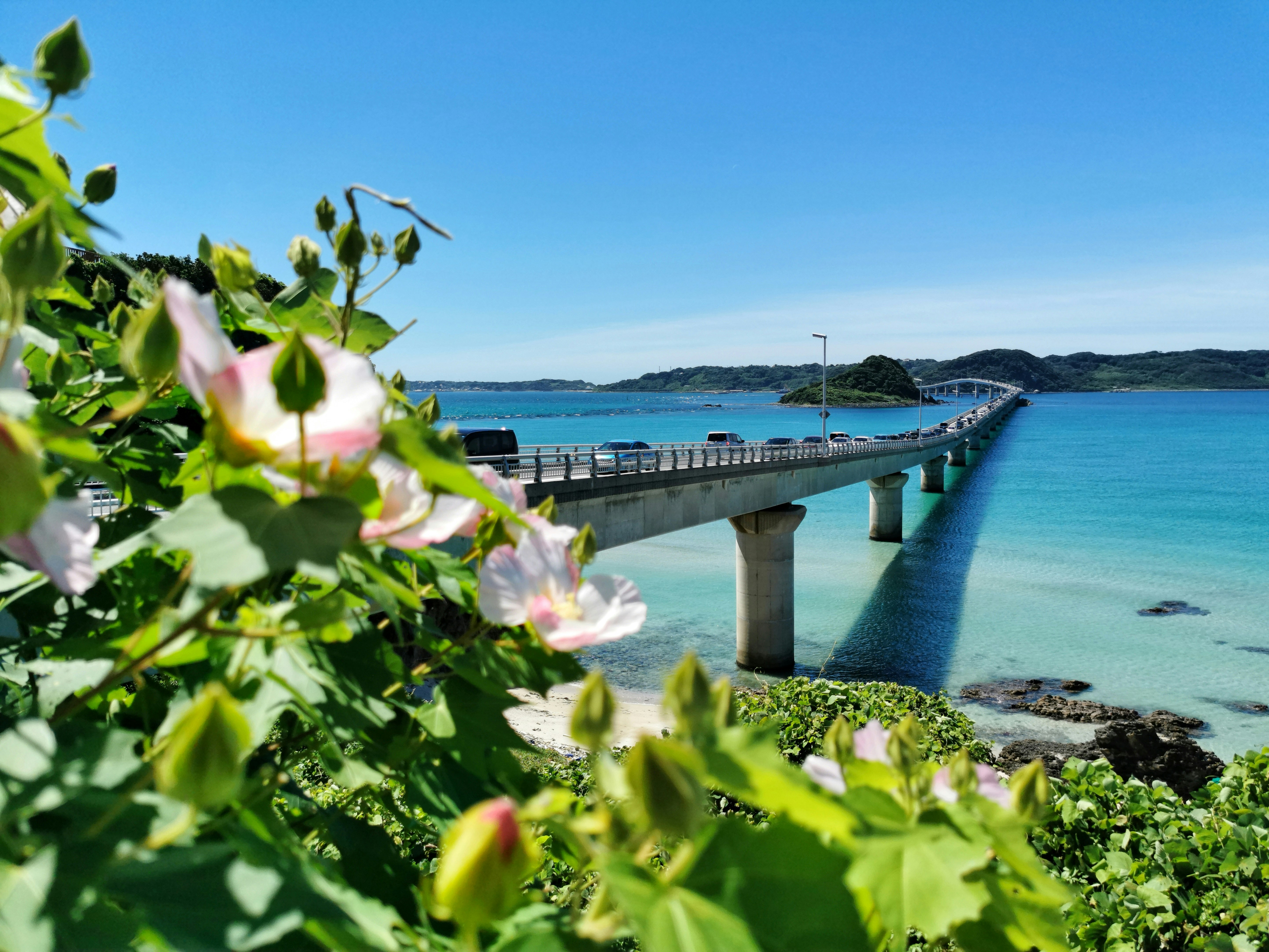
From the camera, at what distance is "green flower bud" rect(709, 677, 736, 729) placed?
0.68m

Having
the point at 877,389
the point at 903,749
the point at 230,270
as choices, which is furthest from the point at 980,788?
the point at 877,389

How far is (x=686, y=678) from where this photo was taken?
61cm

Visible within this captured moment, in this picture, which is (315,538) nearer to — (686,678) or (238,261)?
(686,678)

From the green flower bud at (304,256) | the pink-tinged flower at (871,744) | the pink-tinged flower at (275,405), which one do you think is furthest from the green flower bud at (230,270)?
the pink-tinged flower at (871,744)

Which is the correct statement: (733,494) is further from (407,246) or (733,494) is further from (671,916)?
(671,916)

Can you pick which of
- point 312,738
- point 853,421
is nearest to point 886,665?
point 312,738

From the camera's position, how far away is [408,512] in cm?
81

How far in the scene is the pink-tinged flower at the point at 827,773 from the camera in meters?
0.86

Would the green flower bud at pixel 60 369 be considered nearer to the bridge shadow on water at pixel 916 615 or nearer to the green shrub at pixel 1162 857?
the green shrub at pixel 1162 857

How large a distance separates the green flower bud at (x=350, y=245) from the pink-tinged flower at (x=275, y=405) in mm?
417

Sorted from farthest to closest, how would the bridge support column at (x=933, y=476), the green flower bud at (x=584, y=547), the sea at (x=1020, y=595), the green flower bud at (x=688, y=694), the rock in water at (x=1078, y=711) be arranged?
the bridge support column at (x=933, y=476) < the sea at (x=1020, y=595) < the rock in water at (x=1078, y=711) < the green flower bud at (x=584, y=547) < the green flower bud at (x=688, y=694)

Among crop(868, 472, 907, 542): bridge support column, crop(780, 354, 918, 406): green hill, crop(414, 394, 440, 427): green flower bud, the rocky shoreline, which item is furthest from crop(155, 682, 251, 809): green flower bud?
crop(780, 354, 918, 406): green hill

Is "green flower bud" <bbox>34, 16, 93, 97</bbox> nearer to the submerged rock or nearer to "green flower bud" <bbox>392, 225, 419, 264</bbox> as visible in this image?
"green flower bud" <bbox>392, 225, 419, 264</bbox>

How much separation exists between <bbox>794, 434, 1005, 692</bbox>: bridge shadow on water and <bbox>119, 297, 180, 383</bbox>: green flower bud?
55.4 ft
